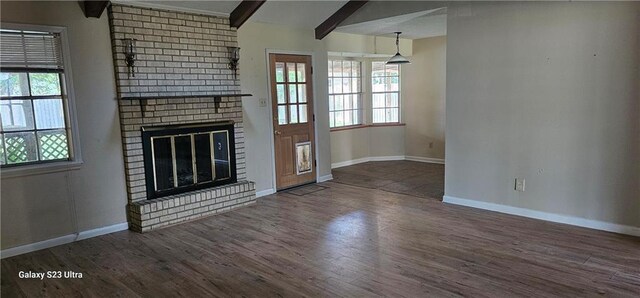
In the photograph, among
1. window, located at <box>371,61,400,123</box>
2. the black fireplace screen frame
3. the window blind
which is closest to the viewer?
the window blind

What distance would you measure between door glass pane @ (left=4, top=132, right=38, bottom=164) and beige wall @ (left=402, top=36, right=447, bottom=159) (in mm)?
6069

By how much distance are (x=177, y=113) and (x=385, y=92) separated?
456cm

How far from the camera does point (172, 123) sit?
4418 millimetres

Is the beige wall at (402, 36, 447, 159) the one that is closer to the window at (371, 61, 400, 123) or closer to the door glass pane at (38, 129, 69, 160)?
the window at (371, 61, 400, 123)

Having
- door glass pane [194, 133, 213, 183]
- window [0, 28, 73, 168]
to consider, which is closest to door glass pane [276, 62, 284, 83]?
door glass pane [194, 133, 213, 183]

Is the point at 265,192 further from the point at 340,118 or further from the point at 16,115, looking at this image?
the point at 16,115

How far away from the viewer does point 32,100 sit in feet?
11.9

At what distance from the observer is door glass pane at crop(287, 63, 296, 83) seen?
18.5ft

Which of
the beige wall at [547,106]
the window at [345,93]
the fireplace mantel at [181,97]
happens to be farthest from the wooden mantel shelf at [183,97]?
the window at [345,93]

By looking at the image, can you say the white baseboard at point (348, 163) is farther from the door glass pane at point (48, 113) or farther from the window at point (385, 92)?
the door glass pane at point (48, 113)

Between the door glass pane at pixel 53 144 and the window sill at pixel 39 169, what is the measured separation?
0.28 feet

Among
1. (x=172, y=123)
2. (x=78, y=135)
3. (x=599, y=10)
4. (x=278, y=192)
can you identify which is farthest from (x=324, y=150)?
(x=599, y=10)

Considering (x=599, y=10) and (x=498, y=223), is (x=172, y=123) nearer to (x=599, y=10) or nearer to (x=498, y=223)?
(x=498, y=223)

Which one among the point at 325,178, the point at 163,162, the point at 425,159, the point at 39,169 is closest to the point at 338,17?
the point at 325,178
